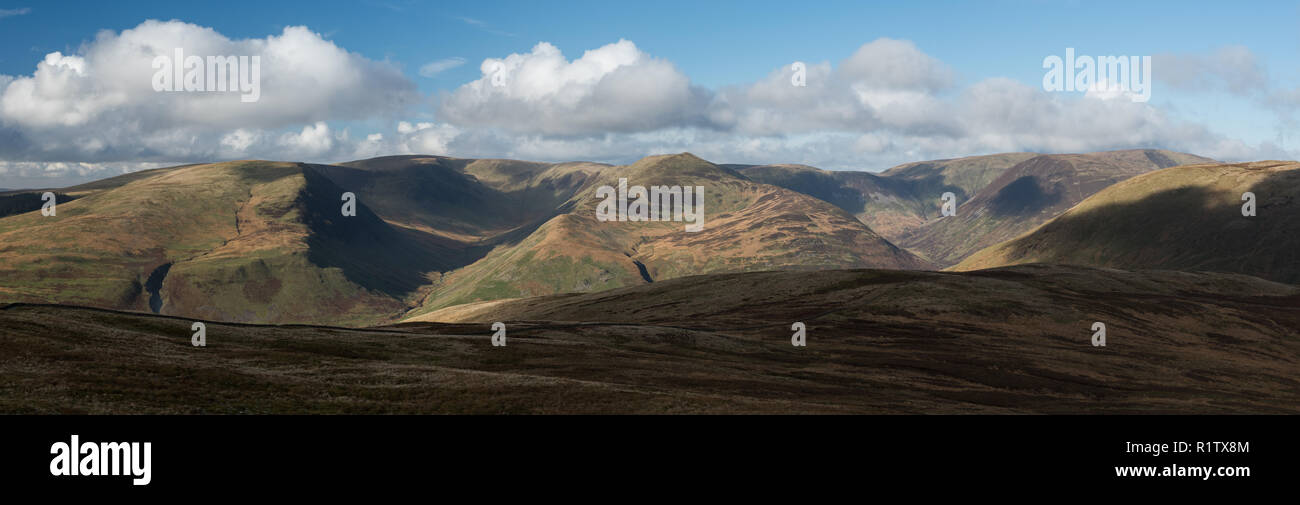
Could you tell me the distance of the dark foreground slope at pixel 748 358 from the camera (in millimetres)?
44812

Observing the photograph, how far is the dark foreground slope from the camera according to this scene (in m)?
44.8

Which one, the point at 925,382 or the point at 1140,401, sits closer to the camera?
the point at 1140,401

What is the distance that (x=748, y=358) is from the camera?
3482 inches
